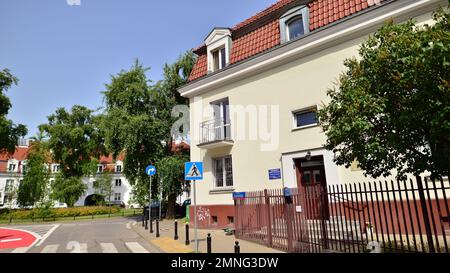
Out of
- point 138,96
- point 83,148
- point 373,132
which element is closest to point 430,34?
point 373,132

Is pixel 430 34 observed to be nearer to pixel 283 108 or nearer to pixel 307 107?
pixel 307 107

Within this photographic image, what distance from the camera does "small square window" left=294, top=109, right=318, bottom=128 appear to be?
1220 cm

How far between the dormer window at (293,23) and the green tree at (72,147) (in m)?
34.1

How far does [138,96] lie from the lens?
21000 mm

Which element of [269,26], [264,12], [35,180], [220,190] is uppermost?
[264,12]

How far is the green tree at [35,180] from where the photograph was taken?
4062 cm

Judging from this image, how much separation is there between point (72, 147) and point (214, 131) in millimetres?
34306

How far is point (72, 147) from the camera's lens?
138 feet

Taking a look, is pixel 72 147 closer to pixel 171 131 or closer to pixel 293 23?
pixel 171 131

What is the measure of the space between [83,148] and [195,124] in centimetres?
3226

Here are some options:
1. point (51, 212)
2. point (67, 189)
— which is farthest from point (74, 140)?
point (51, 212)

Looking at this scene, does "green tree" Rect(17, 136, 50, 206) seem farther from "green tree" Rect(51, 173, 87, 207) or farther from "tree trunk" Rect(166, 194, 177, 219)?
"tree trunk" Rect(166, 194, 177, 219)

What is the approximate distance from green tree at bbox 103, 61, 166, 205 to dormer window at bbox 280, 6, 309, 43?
35.8ft
